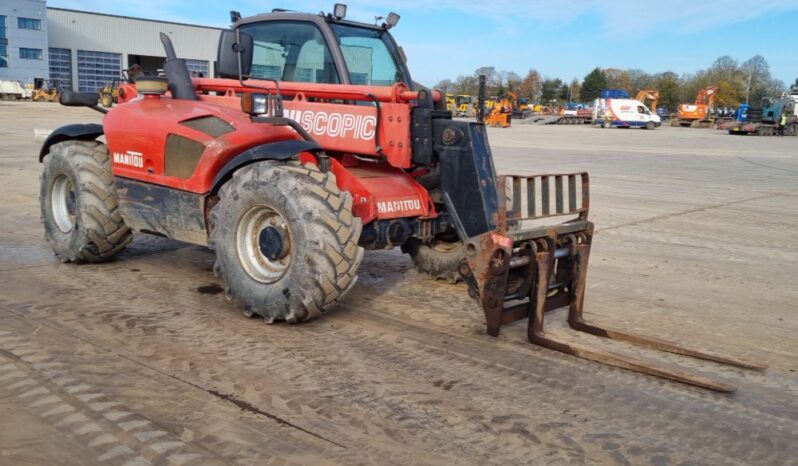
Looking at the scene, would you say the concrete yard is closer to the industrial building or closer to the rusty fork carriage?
the rusty fork carriage

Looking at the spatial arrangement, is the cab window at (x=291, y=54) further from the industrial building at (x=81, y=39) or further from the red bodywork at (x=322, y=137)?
the industrial building at (x=81, y=39)

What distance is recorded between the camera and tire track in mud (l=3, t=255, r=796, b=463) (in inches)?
138

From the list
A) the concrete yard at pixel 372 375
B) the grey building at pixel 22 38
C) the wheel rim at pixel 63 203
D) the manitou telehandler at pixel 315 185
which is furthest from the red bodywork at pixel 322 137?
the grey building at pixel 22 38

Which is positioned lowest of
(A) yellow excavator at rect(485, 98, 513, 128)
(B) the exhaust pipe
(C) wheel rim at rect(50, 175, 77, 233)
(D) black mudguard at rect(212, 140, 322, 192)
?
(C) wheel rim at rect(50, 175, 77, 233)

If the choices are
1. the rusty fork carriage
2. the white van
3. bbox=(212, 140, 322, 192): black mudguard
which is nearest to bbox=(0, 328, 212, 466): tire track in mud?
bbox=(212, 140, 322, 192): black mudguard

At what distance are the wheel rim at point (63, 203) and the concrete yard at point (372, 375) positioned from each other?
14.5 inches

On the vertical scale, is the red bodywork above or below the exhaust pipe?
below

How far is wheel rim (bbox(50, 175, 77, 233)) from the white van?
47585mm

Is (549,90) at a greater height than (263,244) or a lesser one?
greater

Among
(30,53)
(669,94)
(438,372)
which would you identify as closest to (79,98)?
(438,372)

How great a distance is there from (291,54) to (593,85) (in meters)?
87.5

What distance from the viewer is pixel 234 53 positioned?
558 centimetres

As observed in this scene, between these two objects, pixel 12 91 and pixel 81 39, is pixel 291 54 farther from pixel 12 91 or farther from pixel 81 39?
pixel 81 39

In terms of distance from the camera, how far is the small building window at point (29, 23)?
229ft
